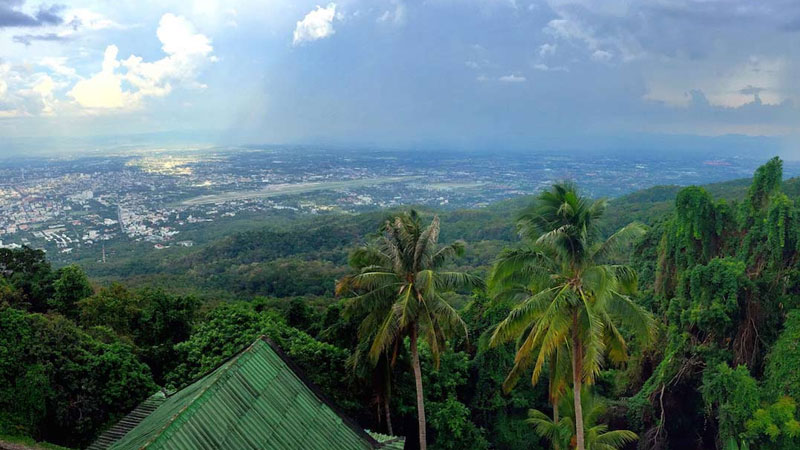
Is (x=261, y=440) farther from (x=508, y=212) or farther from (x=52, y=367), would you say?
(x=508, y=212)

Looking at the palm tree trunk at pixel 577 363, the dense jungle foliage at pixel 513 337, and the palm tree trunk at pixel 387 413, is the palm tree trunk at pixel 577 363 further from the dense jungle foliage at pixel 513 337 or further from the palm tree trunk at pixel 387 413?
the palm tree trunk at pixel 387 413

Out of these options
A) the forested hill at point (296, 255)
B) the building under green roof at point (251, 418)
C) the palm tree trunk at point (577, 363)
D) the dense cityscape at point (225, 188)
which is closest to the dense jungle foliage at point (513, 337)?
the palm tree trunk at point (577, 363)

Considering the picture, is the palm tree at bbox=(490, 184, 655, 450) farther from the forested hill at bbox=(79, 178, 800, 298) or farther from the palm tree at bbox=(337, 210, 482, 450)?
the forested hill at bbox=(79, 178, 800, 298)

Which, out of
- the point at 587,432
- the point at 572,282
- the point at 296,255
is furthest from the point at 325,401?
the point at 296,255

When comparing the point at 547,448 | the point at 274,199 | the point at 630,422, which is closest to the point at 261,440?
the point at 547,448

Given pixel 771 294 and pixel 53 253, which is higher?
pixel 771 294
